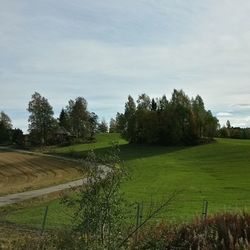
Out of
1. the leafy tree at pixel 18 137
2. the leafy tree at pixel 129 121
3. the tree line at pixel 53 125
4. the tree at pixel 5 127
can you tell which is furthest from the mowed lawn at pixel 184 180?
the tree at pixel 5 127

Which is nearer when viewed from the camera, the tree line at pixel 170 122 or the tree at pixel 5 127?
the tree line at pixel 170 122

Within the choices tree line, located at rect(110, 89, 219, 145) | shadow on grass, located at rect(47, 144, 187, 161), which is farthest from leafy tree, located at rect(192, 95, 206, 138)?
shadow on grass, located at rect(47, 144, 187, 161)

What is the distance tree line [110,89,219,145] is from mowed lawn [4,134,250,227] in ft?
15.9

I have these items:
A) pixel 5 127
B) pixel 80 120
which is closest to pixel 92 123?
pixel 80 120

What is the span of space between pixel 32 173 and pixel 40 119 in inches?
2490

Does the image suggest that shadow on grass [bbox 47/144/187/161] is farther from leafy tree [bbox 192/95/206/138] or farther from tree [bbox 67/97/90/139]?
tree [bbox 67/97/90/139]

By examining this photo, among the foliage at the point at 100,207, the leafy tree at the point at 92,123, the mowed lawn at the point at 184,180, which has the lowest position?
the mowed lawn at the point at 184,180

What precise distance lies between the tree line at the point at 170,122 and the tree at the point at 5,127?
44.1m

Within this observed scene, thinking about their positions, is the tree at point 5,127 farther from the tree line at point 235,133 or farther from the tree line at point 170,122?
the tree line at point 235,133

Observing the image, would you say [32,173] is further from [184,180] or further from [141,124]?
[141,124]

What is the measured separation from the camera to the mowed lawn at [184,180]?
90.6 ft

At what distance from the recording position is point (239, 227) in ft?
37.0

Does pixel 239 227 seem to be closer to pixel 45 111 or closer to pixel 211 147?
pixel 211 147

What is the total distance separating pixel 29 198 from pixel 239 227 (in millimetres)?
32356
